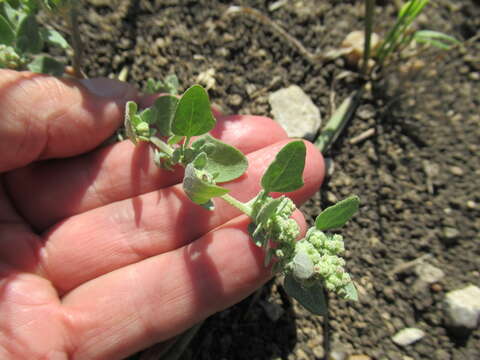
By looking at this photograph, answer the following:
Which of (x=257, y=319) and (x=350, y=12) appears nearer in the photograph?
(x=257, y=319)

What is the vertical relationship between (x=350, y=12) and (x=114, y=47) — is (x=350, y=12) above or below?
above

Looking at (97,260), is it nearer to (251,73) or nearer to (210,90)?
(210,90)

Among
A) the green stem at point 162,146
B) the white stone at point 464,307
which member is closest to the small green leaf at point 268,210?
the green stem at point 162,146

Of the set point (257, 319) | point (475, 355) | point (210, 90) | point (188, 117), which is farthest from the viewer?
point (210, 90)

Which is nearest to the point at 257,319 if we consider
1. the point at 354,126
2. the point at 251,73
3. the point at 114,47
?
the point at 354,126

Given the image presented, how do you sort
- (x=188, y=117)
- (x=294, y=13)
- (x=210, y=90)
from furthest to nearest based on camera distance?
(x=294, y=13), (x=210, y=90), (x=188, y=117)

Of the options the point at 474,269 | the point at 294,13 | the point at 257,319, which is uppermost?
the point at 294,13

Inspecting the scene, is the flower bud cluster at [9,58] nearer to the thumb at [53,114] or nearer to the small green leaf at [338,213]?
the thumb at [53,114]

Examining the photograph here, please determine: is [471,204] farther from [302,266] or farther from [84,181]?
[84,181]
